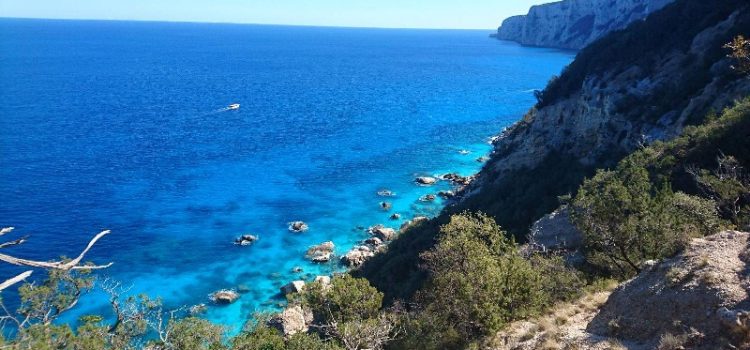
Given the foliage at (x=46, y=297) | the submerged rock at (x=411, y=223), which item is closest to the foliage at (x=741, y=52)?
the foliage at (x=46, y=297)

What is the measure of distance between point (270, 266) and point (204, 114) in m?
70.5

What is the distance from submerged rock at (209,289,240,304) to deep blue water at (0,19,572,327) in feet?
2.75

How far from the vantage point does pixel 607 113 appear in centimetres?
5150

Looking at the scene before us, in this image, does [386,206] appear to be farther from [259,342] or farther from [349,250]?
[259,342]

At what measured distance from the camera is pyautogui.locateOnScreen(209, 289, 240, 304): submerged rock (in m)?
45.3

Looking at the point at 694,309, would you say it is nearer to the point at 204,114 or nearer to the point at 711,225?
the point at 711,225

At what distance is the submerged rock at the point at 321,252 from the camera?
172 feet

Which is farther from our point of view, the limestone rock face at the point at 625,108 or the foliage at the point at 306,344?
the limestone rock face at the point at 625,108

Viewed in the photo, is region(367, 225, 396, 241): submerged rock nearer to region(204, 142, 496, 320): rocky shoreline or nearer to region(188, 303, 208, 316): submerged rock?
region(204, 142, 496, 320): rocky shoreline

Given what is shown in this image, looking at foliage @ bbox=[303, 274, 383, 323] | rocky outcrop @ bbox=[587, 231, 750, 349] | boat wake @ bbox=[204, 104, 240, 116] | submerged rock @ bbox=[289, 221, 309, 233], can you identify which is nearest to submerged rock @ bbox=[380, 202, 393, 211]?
submerged rock @ bbox=[289, 221, 309, 233]

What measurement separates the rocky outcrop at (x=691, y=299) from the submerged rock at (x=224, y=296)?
116 ft

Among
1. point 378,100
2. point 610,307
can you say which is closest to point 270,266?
point 610,307

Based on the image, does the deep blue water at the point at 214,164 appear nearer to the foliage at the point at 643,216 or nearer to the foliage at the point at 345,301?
the foliage at the point at 345,301

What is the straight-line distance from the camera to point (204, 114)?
11244cm
